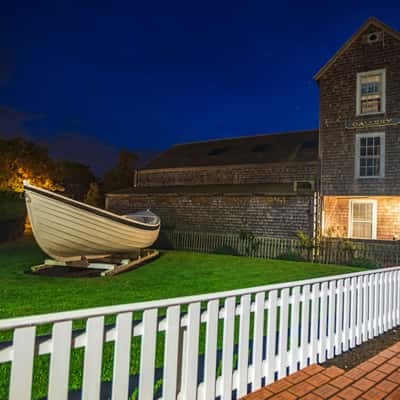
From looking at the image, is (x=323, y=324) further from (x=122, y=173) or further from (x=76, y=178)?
(x=76, y=178)

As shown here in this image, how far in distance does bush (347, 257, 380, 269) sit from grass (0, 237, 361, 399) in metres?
2.37

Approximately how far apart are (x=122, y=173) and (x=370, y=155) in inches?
1283

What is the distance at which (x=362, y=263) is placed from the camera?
1305cm

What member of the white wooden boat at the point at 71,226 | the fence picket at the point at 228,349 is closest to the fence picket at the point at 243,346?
the fence picket at the point at 228,349

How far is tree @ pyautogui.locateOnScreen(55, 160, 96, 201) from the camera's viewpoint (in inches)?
1960

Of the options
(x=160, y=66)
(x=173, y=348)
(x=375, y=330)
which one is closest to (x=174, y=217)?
(x=375, y=330)

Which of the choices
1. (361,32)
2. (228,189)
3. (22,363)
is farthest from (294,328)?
(361,32)

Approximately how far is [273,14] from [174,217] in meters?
47.2

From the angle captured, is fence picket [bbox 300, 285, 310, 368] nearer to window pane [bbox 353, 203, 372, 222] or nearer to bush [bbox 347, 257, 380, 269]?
bush [bbox 347, 257, 380, 269]

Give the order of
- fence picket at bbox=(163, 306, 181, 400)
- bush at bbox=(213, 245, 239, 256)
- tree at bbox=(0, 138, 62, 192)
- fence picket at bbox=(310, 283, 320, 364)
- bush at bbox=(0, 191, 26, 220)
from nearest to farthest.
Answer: fence picket at bbox=(163, 306, 181, 400), fence picket at bbox=(310, 283, 320, 364), bush at bbox=(213, 245, 239, 256), bush at bbox=(0, 191, 26, 220), tree at bbox=(0, 138, 62, 192)

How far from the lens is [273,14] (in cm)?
5388

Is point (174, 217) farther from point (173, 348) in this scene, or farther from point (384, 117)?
point (173, 348)

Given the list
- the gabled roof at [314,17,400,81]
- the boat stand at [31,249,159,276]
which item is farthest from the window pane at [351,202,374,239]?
the boat stand at [31,249,159,276]

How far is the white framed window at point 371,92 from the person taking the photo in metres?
15.4
